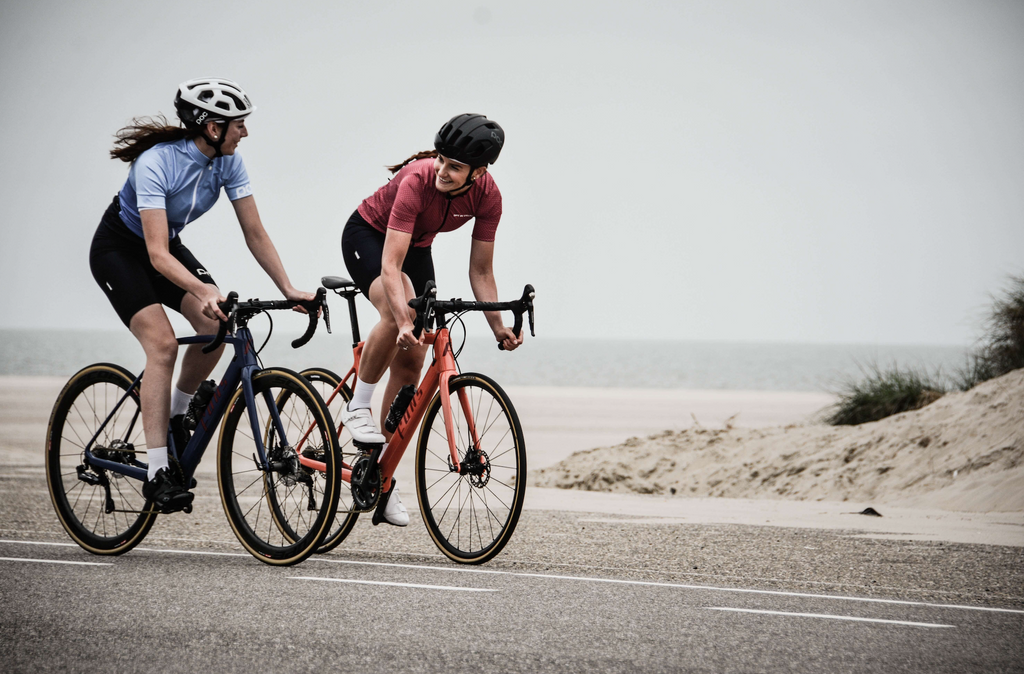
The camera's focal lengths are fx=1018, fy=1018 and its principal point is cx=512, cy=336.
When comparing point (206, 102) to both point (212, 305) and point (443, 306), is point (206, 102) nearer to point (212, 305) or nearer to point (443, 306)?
point (212, 305)

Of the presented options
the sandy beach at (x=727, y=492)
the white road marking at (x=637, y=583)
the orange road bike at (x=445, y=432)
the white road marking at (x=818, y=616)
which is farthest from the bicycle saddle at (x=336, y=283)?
the sandy beach at (x=727, y=492)

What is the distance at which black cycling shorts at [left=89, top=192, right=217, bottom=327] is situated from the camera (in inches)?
212

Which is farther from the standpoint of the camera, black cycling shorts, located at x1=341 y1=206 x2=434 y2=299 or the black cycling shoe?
black cycling shorts, located at x1=341 y1=206 x2=434 y2=299

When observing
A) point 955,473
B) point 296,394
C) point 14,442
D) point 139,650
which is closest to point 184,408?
point 296,394

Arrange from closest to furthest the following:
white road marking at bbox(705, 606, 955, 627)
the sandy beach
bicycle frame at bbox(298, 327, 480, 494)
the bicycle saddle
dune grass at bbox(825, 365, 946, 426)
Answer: white road marking at bbox(705, 606, 955, 627)
bicycle frame at bbox(298, 327, 480, 494)
the bicycle saddle
the sandy beach
dune grass at bbox(825, 365, 946, 426)

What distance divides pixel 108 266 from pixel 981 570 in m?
5.18

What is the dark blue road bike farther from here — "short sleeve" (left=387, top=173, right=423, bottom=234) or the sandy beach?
the sandy beach

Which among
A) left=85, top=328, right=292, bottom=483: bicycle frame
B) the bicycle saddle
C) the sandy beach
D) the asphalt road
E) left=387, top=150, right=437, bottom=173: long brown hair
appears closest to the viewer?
the asphalt road

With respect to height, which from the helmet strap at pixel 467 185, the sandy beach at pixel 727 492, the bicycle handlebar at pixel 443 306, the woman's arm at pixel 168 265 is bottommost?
the sandy beach at pixel 727 492

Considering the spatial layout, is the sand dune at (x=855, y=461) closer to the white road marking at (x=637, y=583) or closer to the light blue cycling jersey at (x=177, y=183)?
the white road marking at (x=637, y=583)

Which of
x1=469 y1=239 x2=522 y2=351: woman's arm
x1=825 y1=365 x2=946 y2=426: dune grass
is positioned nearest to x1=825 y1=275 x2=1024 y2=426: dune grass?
x1=825 y1=365 x2=946 y2=426: dune grass

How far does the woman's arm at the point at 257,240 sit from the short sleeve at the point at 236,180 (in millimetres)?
34

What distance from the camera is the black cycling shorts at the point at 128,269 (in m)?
5.39

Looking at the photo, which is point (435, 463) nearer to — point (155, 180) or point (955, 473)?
point (955, 473)
